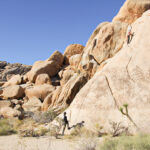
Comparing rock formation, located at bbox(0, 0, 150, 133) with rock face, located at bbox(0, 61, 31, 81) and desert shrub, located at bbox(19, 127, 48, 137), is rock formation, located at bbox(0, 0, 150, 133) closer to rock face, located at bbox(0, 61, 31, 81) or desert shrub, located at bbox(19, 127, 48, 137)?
desert shrub, located at bbox(19, 127, 48, 137)

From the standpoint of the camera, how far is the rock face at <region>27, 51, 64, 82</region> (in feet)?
97.5

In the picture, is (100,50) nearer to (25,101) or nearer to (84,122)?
(84,122)

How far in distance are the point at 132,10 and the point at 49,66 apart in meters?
15.7

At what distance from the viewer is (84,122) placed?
10391 millimetres

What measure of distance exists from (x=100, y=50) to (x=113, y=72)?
7.44m

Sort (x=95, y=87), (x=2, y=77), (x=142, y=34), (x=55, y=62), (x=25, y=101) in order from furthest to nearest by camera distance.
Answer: (x=2, y=77)
(x=55, y=62)
(x=25, y=101)
(x=142, y=34)
(x=95, y=87)

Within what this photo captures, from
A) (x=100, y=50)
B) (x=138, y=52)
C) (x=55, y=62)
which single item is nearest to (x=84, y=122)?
(x=138, y=52)

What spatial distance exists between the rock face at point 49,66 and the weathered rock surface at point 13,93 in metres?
3.04

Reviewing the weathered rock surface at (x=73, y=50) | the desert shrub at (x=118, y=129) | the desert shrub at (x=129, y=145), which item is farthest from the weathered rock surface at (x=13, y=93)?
the desert shrub at (x=129, y=145)

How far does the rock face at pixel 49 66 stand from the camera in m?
29.7

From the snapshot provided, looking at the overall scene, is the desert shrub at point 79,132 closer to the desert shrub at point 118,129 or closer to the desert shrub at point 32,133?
the desert shrub at point 118,129

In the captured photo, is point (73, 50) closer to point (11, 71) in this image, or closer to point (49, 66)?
point (49, 66)

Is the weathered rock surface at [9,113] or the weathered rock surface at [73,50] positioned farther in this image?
the weathered rock surface at [73,50]

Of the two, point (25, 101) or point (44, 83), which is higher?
point (44, 83)
